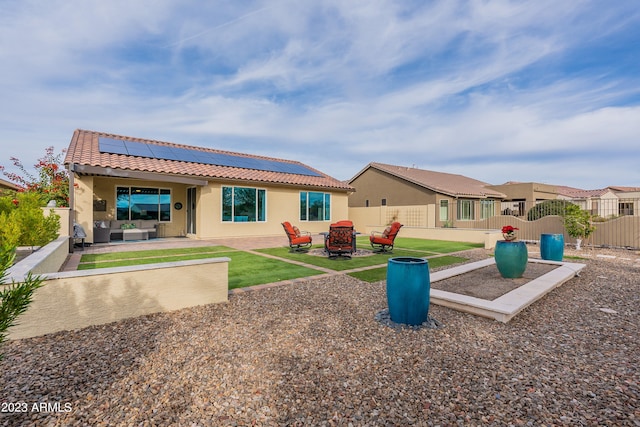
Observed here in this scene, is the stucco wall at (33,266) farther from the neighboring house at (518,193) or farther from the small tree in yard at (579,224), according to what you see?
the neighboring house at (518,193)

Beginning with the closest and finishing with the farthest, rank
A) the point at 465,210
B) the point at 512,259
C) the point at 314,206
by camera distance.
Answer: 1. the point at 512,259
2. the point at 314,206
3. the point at 465,210

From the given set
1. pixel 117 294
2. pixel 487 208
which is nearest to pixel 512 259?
pixel 117 294

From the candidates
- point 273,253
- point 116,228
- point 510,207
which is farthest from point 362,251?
point 510,207

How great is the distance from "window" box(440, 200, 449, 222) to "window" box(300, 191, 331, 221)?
846cm

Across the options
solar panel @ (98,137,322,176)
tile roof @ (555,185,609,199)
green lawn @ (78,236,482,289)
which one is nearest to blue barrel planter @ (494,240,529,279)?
green lawn @ (78,236,482,289)

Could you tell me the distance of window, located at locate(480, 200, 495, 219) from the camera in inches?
988

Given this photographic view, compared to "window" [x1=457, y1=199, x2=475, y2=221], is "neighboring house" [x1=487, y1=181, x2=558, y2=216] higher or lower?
higher

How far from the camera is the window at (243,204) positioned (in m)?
14.8

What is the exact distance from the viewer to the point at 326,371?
291cm

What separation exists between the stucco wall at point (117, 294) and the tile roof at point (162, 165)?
924 centimetres

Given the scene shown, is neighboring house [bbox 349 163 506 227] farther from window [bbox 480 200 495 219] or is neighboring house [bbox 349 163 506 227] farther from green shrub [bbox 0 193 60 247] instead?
green shrub [bbox 0 193 60 247]

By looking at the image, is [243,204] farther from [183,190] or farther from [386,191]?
[386,191]

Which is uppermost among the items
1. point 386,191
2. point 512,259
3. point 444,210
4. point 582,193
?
point 582,193

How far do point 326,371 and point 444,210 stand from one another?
816 inches
